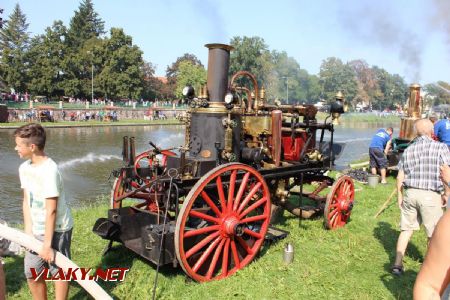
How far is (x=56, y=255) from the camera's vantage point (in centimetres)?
323

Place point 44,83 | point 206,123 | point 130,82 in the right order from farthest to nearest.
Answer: point 130,82, point 44,83, point 206,123

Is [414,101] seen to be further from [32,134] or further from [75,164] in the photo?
[75,164]

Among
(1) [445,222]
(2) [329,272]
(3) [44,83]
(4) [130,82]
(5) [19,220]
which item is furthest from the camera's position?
(4) [130,82]

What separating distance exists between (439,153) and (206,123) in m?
2.84

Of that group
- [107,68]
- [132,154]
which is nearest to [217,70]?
[132,154]

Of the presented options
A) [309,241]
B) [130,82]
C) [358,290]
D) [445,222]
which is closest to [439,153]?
[358,290]

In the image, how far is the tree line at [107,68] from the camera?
54.5 meters

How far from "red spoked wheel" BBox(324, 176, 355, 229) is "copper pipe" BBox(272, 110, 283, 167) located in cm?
132

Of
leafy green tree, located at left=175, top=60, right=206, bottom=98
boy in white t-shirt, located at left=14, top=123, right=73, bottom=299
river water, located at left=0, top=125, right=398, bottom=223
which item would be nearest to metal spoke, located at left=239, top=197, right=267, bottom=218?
boy in white t-shirt, located at left=14, top=123, right=73, bottom=299

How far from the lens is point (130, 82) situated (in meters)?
57.1

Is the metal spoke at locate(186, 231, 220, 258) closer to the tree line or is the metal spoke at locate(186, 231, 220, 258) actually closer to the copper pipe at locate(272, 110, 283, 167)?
the copper pipe at locate(272, 110, 283, 167)

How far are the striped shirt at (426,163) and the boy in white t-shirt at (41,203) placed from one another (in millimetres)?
3849

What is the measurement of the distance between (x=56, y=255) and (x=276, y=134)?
342cm

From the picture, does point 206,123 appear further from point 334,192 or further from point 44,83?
point 44,83
